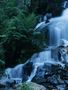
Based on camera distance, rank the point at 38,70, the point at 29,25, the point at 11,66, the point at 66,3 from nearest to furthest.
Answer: the point at 38,70, the point at 11,66, the point at 29,25, the point at 66,3

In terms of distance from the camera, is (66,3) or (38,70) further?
(66,3)

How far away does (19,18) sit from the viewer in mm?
16266

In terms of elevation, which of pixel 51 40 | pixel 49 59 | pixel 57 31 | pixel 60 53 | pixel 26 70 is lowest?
pixel 26 70

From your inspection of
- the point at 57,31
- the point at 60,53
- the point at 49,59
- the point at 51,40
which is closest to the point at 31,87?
the point at 49,59

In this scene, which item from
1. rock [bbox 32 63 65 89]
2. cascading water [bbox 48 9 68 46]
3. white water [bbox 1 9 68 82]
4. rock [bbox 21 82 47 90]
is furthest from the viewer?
cascading water [bbox 48 9 68 46]

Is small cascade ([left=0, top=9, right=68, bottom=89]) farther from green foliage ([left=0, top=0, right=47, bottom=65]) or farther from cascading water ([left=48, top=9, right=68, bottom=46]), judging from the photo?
green foliage ([left=0, top=0, right=47, bottom=65])

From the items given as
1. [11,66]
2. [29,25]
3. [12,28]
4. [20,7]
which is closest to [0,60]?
[11,66]

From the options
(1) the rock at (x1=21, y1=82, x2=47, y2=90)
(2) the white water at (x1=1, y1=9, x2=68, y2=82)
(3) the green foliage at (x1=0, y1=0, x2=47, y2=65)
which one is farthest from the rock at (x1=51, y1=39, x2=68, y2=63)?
(1) the rock at (x1=21, y1=82, x2=47, y2=90)

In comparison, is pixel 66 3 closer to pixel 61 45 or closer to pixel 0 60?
pixel 61 45

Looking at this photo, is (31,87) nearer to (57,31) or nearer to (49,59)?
(49,59)

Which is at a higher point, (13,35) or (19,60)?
(13,35)

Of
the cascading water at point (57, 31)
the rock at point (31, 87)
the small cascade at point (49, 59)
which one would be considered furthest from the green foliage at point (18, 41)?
the rock at point (31, 87)

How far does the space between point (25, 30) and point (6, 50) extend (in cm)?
127

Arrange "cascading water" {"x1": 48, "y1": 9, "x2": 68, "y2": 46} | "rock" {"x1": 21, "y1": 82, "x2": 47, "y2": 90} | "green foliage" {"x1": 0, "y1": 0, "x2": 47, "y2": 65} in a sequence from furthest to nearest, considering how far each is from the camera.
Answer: "cascading water" {"x1": 48, "y1": 9, "x2": 68, "y2": 46} → "green foliage" {"x1": 0, "y1": 0, "x2": 47, "y2": 65} → "rock" {"x1": 21, "y1": 82, "x2": 47, "y2": 90}
